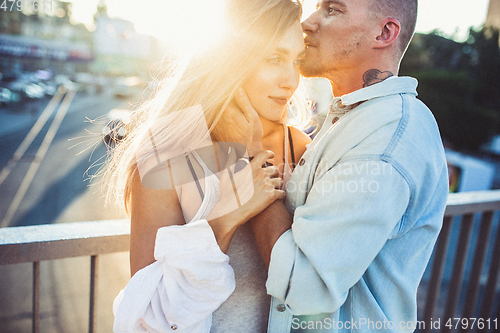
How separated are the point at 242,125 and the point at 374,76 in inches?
25.8

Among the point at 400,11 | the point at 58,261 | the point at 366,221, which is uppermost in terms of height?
the point at 400,11

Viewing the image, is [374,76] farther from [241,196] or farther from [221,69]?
[241,196]

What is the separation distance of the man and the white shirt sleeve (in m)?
0.21

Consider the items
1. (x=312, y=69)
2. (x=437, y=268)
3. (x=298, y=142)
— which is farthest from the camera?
(x=437, y=268)

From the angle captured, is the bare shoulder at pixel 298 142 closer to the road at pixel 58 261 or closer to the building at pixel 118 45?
the road at pixel 58 261

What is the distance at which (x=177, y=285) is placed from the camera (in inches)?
48.7

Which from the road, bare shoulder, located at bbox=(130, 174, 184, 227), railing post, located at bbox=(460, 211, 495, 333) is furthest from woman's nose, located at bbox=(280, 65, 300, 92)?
railing post, located at bbox=(460, 211, 495, 333)

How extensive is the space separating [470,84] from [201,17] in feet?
72.2

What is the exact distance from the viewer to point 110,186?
1.79m

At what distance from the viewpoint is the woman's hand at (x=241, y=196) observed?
1.33 metres

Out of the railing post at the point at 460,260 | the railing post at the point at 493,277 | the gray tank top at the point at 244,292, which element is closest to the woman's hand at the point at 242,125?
the gray tank top at the point at 244,292

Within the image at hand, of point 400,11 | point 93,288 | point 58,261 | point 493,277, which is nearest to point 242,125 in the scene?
point 400,11

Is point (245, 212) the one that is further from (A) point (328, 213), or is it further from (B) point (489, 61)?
(B) point (489, 61)

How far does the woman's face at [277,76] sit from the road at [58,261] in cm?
80
